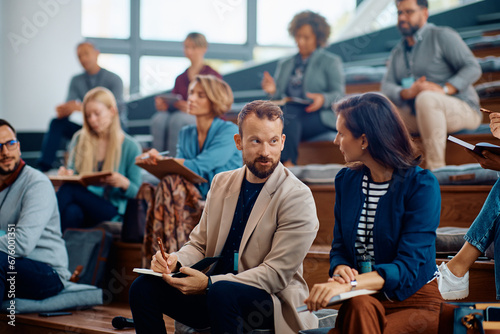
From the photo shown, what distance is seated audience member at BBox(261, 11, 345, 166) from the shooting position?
3.47 metres

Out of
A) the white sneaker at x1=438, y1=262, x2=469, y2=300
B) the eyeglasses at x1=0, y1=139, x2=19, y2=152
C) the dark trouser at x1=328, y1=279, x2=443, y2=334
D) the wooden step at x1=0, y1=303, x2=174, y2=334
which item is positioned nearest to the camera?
the dark trouser at x1=328, y1=279, x2=443, y2=334

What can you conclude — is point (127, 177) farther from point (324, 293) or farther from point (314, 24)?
point (324, 293)

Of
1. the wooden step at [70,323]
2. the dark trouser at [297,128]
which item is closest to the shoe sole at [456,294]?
the wooden step at [70,323]

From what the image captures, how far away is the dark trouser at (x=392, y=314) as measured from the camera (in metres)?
1.44

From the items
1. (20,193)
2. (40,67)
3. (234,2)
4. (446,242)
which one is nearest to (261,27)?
(234,2)

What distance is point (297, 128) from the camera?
3.41 meters

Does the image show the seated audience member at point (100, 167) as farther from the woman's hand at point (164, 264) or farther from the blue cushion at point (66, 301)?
the woman's hand at point (164, 264)

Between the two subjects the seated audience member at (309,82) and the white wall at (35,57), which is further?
the white wall at (35,57)

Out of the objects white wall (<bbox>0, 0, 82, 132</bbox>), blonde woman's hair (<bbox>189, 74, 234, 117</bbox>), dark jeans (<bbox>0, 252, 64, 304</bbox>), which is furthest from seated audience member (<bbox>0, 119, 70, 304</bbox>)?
white wall (<bbox>0, 0, 82, 132</bbox>)

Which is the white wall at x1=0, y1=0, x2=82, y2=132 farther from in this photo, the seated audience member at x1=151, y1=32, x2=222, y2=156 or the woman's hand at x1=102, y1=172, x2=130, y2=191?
the woman's hand at x1=102, y1=172, x2=130, y2=191

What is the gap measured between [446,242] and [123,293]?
5.44ft

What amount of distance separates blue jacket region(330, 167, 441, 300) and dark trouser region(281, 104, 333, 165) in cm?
163

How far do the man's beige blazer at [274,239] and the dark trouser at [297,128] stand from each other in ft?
4.55

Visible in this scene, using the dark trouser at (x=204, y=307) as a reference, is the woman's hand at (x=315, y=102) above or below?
above
